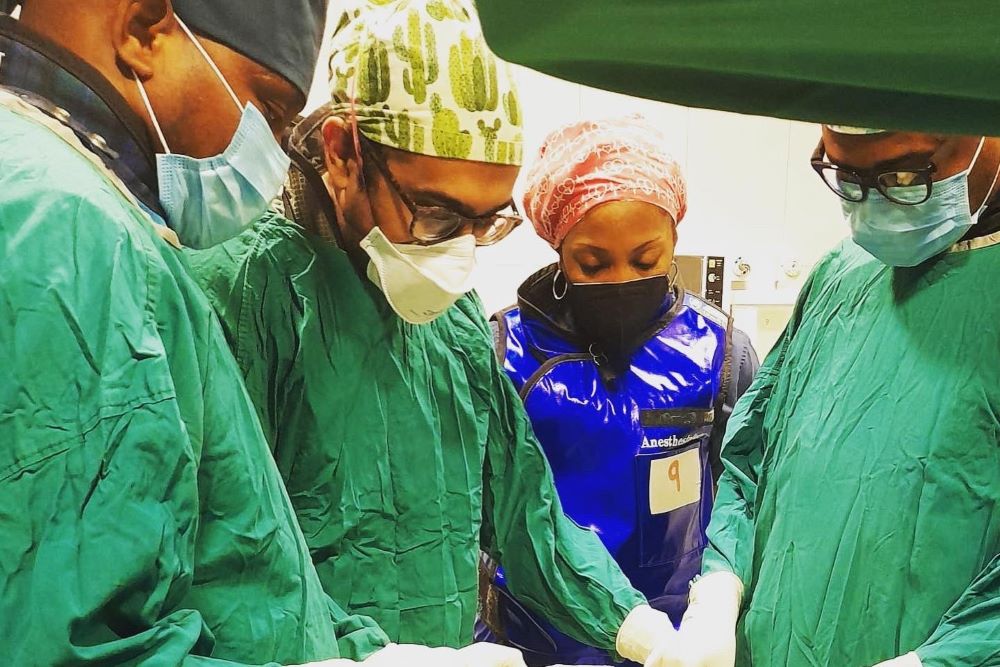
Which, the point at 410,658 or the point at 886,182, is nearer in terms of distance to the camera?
the point at 410,658

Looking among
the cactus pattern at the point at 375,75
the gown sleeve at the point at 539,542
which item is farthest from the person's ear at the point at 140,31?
the gown sleeve at the point at 539,542

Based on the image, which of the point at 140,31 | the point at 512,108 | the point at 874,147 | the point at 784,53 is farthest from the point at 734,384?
the point at 784,53

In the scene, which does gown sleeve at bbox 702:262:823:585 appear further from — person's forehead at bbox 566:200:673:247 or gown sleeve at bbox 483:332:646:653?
person's forehead at bbox 566:200:673:247

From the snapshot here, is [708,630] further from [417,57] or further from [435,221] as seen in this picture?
[417,57]

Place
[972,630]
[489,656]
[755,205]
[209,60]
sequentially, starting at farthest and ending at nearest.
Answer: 1. [755,205]
2. [489,656]
3. [972,630]
4. [209,60]

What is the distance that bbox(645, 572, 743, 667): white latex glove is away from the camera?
112 centimetres

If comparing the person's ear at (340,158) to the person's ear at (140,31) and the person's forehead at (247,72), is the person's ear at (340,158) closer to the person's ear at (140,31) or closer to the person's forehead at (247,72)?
the person's forehead at (247,72)

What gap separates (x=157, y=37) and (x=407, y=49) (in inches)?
14.7

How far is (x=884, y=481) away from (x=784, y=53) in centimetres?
91

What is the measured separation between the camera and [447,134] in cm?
103

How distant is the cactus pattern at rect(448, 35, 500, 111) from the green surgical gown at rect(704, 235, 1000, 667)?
0.64 meters

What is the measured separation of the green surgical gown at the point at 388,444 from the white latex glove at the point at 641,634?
17mm

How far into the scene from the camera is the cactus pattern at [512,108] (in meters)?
1.08

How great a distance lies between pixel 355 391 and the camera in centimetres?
107
